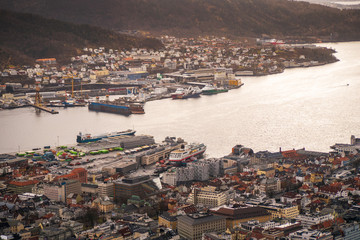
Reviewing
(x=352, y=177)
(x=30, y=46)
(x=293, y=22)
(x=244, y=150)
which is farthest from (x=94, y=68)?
(x=293, y=22)

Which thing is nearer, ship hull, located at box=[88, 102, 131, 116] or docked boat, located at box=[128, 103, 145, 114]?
docked boat, located at box=[128, 103, 145, 114]

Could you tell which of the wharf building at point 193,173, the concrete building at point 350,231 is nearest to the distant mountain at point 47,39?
the wharf building at point 193,173

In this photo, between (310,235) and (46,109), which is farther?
(46,109)

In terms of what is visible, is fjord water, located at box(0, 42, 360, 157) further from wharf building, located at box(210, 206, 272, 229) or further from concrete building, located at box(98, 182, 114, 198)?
wharf building, located at box(210, 206, 272, 229)

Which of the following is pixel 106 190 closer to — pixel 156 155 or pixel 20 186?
pixel 20 186

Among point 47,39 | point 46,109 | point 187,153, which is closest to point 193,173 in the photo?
point 187,153

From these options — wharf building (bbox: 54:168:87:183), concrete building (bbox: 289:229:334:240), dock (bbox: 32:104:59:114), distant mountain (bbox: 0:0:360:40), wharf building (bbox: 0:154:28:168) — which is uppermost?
distant mountain (bbox: 0:0:360:40)

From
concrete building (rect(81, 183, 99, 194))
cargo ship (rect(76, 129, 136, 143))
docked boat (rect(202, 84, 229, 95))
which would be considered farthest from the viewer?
docked boat (rect(202, 84, 229, 95))

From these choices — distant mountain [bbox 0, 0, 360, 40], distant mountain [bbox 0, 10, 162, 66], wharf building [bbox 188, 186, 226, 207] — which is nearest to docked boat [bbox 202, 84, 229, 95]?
distant mountain [bbox 0, 10, 162, 66]
